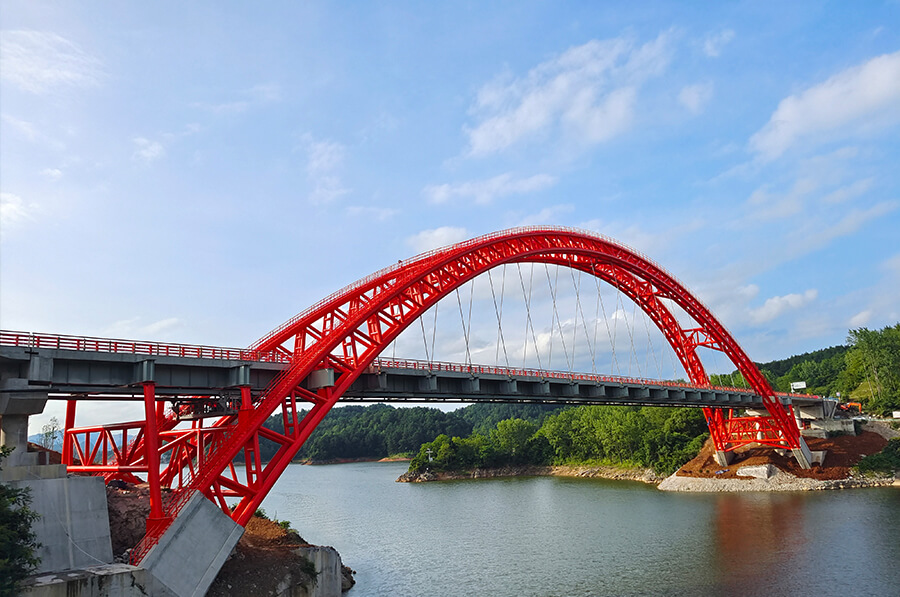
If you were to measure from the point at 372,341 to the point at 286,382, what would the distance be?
5.20 m

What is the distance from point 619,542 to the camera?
34156mm

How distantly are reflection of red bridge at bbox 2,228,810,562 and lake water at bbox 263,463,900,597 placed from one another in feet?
27.0

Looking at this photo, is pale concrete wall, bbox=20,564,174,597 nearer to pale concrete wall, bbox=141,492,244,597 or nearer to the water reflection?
pale concrete wall, bbox=141,492,244,597

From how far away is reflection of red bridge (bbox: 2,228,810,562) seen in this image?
19922mm

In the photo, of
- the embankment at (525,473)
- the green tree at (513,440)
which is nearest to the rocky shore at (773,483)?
the embankment at (525,473)

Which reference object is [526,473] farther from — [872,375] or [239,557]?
[239,557]

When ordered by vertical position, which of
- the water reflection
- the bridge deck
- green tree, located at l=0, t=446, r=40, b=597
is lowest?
the water reflection

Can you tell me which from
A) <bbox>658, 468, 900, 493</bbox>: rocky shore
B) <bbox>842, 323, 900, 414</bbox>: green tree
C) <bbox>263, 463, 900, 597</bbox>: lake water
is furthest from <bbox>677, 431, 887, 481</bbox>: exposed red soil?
<bbox>842, 323, 900, 414</bbox>: green tree

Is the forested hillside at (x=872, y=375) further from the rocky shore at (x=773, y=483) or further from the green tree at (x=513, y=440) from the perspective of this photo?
the green tree at (x=513, y=440)

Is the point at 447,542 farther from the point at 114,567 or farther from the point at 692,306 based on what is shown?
the point at 692,306

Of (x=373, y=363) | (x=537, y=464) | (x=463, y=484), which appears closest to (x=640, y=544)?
(x=373, y=363)

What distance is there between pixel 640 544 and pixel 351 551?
15970 millimetres

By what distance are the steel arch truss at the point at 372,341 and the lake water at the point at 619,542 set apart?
810 centimetres

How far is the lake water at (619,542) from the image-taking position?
2581 centimetres
